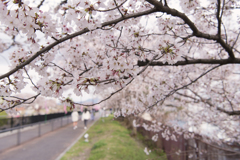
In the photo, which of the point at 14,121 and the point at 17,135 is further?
the point at 14,121

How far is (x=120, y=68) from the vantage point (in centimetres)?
168

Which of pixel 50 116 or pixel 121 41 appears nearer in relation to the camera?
pixel 121 41

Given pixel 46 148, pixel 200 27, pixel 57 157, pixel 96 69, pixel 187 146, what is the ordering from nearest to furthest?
pixel 96 69, pixel 200 27, pixel 187 146, pixel 57 157, pixel 46 148

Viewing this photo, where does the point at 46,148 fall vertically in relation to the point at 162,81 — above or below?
below

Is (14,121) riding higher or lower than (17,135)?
higher

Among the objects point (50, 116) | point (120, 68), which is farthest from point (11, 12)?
point (50, 116)

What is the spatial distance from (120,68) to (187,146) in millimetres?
5688

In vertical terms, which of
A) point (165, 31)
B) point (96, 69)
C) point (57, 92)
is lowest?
point (57, 92)

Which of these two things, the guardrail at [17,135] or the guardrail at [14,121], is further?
the guardrail at [14,121]

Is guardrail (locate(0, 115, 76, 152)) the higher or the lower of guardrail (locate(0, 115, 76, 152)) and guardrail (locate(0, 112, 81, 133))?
the lower

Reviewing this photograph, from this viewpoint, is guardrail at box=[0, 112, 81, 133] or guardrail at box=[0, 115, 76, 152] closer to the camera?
guardrail at box=[0, 115, 76, 152]

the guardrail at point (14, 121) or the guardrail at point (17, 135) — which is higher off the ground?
the guardrail at point (14, 121)

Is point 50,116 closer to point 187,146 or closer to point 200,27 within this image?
point 187,146

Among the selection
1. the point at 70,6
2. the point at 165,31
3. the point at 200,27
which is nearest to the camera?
the point at 70,6
